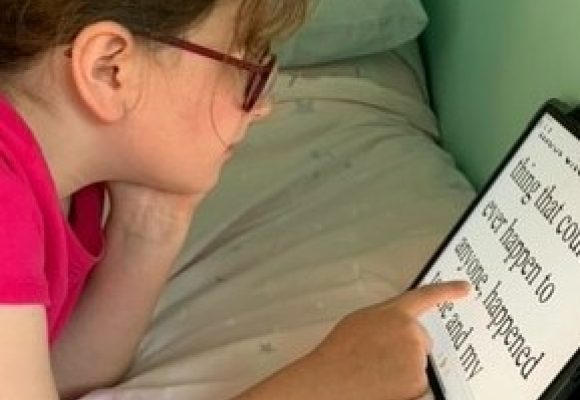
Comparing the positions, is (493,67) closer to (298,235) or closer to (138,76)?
(298,235)

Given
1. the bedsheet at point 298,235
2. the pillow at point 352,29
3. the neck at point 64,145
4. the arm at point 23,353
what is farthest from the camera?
the pillow at point 352,29

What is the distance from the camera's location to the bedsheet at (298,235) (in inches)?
37.4

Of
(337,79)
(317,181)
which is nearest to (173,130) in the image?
(317,181)

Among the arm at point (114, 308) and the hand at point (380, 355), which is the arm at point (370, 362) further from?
the arm at point (114, 308)

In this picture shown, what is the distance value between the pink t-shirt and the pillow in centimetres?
45

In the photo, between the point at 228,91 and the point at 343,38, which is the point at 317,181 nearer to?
the point at 343,38

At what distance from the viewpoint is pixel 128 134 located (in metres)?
0.80

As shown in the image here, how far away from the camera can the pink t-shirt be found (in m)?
0.68

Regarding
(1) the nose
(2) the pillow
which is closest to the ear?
(1) the nose

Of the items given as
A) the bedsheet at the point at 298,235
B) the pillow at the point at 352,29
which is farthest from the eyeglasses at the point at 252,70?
the pillow at the point at 352,29

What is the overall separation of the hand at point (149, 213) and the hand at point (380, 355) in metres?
0.23

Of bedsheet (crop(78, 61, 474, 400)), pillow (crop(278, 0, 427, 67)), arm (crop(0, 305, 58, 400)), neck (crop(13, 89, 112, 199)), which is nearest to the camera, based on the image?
arm (crop(0, 305, 58, 400))

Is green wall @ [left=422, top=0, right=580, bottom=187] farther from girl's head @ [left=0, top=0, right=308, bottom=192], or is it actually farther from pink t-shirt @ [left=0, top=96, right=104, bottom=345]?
pink t-shirt @ [left=0, top=96, right=104, bottom=345]

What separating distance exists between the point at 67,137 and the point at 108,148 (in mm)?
32
